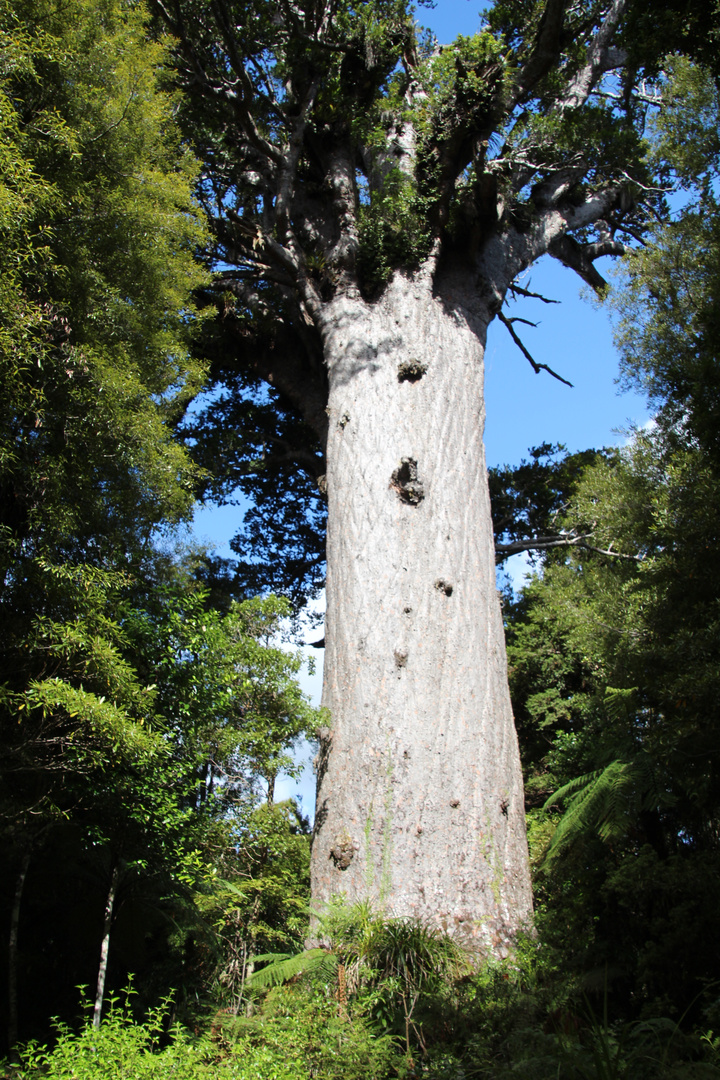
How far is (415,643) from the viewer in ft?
19.6

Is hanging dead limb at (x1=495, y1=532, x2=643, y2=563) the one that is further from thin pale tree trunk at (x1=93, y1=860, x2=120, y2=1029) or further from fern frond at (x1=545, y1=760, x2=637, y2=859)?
thin pale tree trunk at (x1=93, y1=860, x2=120, y2=1029)

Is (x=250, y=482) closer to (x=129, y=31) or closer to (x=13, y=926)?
(x=129, y=31)

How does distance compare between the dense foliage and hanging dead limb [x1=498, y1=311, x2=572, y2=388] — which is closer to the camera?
the dense foliage

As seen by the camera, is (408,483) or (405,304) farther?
(405,304)

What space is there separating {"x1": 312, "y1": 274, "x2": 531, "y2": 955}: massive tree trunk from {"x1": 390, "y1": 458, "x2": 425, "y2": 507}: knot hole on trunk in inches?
0.6

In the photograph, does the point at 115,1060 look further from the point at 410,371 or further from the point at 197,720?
the point at 410,371

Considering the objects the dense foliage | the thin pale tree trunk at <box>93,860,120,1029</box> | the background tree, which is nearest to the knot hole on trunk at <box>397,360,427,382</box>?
the dense foliage

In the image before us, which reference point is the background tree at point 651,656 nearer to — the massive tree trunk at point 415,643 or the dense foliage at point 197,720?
the dense foliage at point 197,720

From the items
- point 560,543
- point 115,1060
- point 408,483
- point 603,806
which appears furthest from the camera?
point 560,543

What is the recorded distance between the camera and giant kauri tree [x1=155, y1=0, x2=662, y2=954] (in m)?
5.44

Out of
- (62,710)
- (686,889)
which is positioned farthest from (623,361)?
(62,710)

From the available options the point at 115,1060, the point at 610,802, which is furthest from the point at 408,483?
the point at 115,1060

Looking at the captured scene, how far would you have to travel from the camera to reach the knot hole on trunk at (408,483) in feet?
22.0

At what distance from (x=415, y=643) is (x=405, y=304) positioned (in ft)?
13.0
